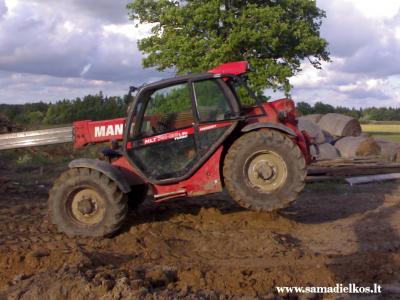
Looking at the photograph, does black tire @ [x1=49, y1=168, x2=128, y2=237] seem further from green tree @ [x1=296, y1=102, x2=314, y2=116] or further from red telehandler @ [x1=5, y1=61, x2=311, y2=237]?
green tree @ [x1=296, y1=102, x2=314, y2=116]

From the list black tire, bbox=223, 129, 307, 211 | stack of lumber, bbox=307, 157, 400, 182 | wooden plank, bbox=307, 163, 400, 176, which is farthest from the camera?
wooden plank, bbox=307, 163, 400, 176

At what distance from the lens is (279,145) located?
26.6 feet

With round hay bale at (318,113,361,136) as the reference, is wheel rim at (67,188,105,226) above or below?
below

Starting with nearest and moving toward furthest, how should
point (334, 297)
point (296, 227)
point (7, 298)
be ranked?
point (7, 298)
point (334, 297)
point (296, 227)

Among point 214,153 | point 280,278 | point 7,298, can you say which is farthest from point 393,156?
point 7,298

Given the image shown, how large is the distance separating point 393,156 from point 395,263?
41.4ft

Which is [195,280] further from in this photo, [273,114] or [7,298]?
[273,114]

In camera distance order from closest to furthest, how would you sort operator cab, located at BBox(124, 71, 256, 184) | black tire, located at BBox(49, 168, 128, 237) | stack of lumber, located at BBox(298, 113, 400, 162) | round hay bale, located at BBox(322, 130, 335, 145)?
black tire, located at BBox(49, 168, 128, 237) < operator cab, located at BBox(124, 71, 256, 184) < stack of lumber, located at BBox(298, 113, 400, 162) < round hay bale, located at BBox(322, 130, 335, 145)

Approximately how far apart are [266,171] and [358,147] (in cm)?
1220

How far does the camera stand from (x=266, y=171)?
26.9 feet

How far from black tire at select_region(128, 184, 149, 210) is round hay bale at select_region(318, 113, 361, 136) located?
15.7 meters

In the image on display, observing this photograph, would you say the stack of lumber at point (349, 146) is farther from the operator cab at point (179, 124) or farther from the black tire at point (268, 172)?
the operator cab at point (179, 124)

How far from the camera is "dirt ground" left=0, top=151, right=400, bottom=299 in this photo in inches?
219

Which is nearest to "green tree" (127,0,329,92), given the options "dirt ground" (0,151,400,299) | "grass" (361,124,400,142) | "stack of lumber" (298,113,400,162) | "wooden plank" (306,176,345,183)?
"stack of lumber" (298,113,400,162)
